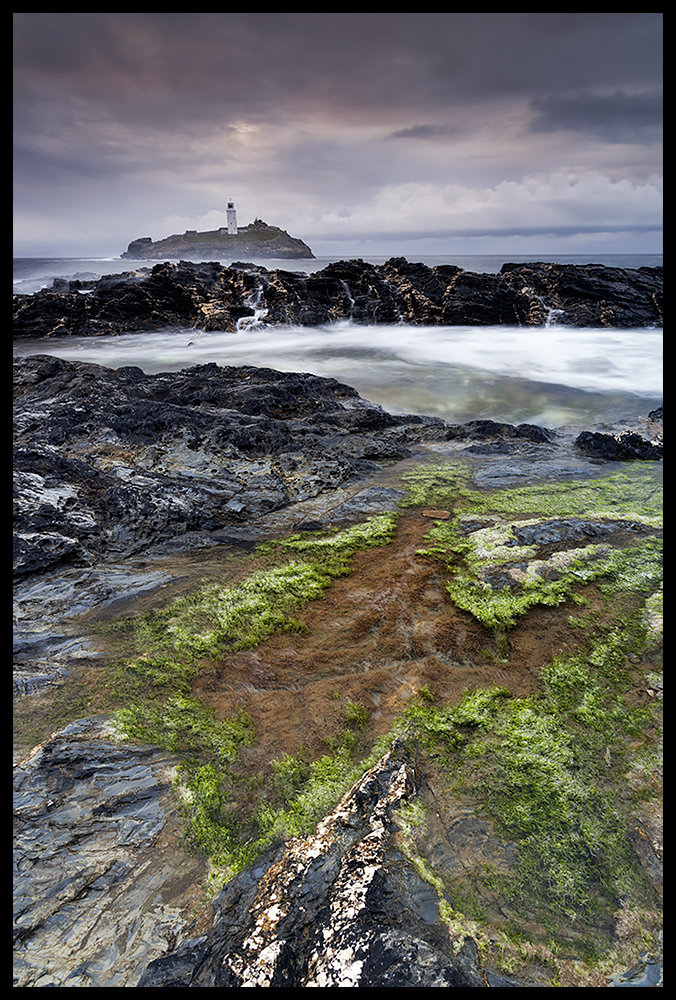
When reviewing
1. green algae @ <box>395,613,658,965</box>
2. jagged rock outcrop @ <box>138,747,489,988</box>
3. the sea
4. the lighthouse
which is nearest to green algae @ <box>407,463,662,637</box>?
green algae @ <box>395,613,658,965</box>

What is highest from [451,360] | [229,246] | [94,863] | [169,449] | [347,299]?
[229,246]

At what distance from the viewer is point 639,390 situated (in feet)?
60.2

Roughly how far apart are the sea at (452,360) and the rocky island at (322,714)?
26.3 feet

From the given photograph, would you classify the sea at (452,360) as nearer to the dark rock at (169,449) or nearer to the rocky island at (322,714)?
the dark rock at (169,449)

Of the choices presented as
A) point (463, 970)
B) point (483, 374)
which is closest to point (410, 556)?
point (463, 970)

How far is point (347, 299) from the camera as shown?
3062cm

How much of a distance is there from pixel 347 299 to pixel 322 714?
3047cm

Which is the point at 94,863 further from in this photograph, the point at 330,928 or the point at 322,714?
the point at 322,714

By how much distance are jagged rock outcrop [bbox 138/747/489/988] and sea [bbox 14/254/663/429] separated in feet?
43.8

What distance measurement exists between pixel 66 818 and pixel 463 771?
266 cm

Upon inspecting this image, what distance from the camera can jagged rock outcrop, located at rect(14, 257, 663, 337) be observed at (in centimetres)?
2825

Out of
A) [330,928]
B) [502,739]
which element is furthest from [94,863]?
[502,739]
